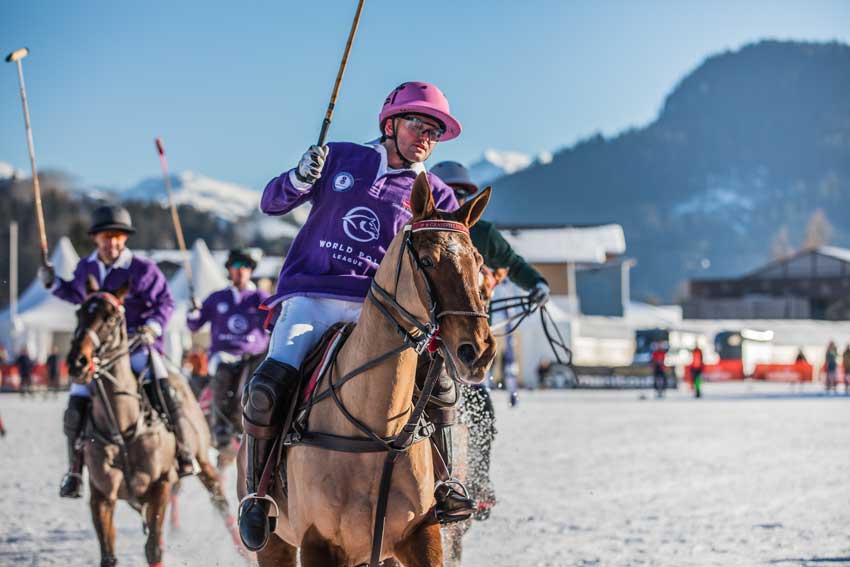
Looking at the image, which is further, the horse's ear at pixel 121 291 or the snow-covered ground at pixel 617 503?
the snow-covered ground at pixel 617 503

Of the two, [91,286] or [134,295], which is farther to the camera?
[134,295]

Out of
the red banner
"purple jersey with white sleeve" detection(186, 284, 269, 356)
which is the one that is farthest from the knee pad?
the red banner

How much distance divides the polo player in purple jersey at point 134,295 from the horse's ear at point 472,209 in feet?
15.5

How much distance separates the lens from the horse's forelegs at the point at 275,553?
5227 millimetres

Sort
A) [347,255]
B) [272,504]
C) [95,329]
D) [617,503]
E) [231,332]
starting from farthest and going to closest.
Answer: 1. [617,503]
2. [231,332]
3. [95,329]
4. [347,255]
5. [272,504]

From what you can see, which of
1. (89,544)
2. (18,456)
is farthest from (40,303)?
(89,544)

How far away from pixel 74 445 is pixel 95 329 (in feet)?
3.62

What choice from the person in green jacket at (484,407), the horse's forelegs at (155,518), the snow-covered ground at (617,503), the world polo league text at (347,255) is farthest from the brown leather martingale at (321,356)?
the snow-covered ground at (617,503)

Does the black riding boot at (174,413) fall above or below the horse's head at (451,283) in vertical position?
below

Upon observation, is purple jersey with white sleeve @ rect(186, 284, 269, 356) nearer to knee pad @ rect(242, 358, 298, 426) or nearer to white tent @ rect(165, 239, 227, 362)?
knee pad @ rect(242, 358, 298, 426)

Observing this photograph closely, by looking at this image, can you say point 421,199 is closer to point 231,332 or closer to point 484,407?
point 484,407

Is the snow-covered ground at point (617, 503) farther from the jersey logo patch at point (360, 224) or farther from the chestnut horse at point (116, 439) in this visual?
the jersey logo patch at point (360, 224)

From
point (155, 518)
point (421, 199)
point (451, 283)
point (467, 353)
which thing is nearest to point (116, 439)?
point (155, 518)

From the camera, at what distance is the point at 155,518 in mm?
8062
